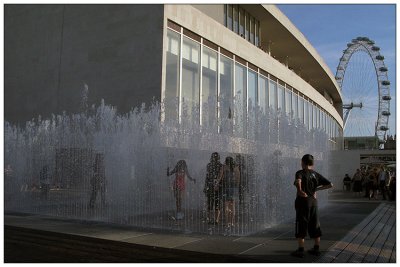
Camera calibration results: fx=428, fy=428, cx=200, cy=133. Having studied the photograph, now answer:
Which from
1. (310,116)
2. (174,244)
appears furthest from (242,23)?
(174,244)

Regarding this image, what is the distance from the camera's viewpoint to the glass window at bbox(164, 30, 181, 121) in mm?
17047

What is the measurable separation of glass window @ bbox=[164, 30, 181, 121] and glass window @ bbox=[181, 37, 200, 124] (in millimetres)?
366

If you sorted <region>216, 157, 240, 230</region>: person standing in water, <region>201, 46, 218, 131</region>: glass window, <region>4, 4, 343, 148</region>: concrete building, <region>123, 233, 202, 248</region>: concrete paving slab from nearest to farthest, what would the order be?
<region>123, 233, 202, 248</region>: concrete paving slab, <region>216, 157, 240, 230</region>: person standing in water, <region>4, 4, 343, 148</region>: concrete building, <region>201, 46, 218, 131</region>: glass window

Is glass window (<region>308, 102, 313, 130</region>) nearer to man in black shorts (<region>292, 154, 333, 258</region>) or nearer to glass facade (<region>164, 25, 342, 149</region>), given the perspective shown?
glass facade (<region>164, 25, 342, 149</region>)

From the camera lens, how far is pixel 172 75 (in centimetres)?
1736

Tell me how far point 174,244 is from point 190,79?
39.8ft

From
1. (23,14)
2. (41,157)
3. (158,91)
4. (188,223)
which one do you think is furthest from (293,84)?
(188,223)

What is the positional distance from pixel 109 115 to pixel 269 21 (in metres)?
14.2

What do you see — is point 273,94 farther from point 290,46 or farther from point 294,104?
point 290,46

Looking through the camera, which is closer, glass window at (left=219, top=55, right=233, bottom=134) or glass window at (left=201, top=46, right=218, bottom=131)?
glass window at (left=201, top=46, right=218, bottom=131)

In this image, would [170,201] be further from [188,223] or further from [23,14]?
[23,14]

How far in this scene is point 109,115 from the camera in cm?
1820

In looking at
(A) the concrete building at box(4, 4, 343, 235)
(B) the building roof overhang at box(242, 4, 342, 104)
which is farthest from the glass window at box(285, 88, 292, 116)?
(B) the building roof overhang at box(242, 4, 342, 104)

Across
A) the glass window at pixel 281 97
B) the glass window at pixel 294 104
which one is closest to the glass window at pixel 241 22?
the glass window at pixel 281 97
